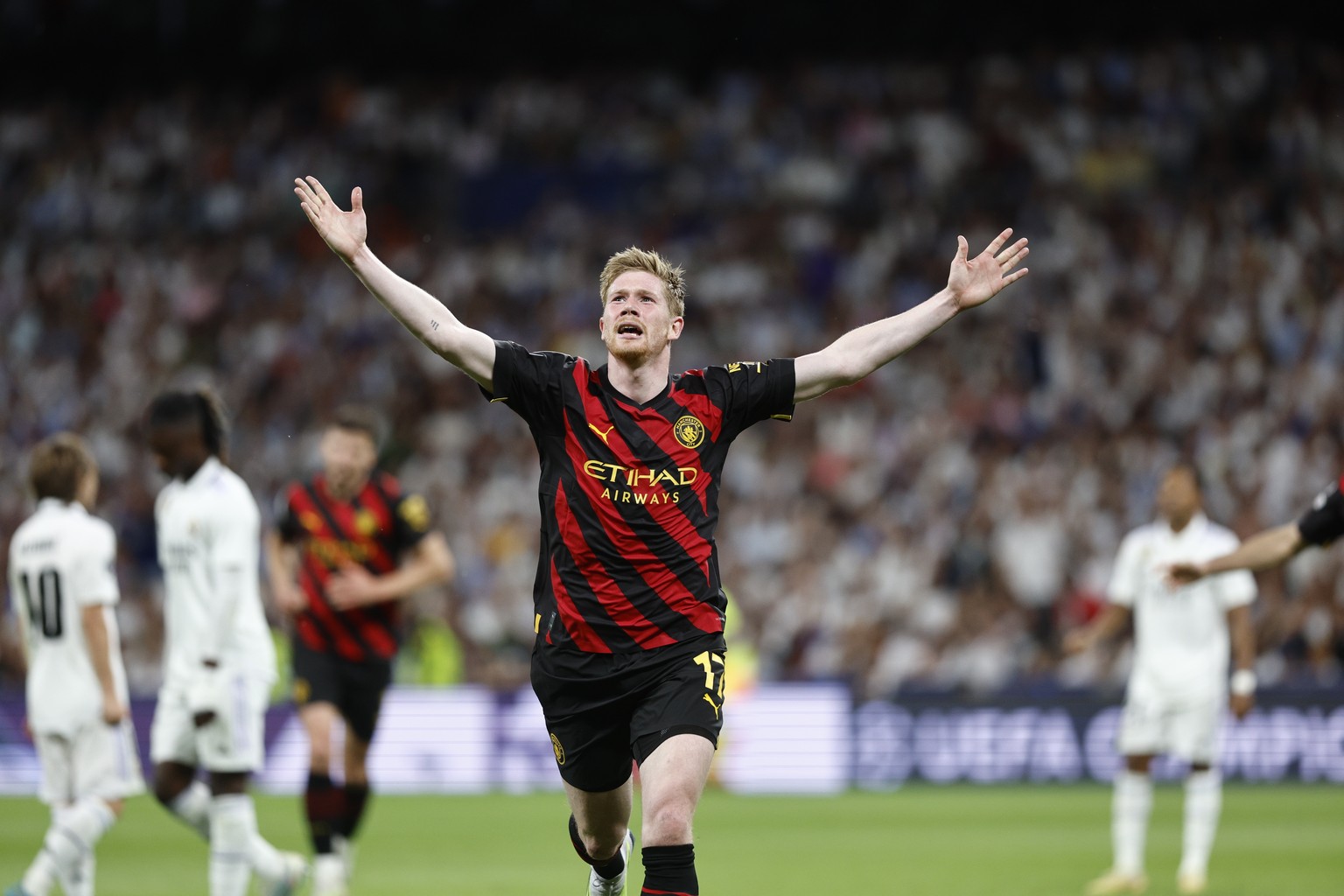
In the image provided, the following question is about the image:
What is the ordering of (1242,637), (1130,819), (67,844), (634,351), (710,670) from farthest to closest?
(1242,637) < (1130,819) < (67,844) < (634,351) < (710,670)

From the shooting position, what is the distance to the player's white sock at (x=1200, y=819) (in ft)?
36.5

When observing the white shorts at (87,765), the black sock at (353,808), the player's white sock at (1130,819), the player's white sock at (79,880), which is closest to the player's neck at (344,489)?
the black sock at (353,808)

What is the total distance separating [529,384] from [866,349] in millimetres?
1274

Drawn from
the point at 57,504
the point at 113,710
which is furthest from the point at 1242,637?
the point at 57,504

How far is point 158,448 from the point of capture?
843 cm

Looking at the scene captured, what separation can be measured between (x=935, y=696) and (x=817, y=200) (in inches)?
375

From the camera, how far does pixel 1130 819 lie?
11.1 meters

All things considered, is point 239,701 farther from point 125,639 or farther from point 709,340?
point 709,340

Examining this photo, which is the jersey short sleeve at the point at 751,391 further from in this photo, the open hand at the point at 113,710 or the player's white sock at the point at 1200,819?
the player's white sock at the point at 1200,819

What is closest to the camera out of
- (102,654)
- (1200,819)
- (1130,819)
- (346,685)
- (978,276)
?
(978,276)

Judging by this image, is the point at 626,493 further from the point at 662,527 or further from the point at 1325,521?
the point at 1325,521

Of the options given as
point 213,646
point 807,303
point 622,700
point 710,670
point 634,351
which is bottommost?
point 622,700

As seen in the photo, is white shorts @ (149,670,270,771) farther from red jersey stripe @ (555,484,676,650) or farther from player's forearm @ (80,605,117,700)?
red jersey stripe @ (555,484,676,650)

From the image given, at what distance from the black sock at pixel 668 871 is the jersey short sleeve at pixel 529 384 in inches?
64.0
